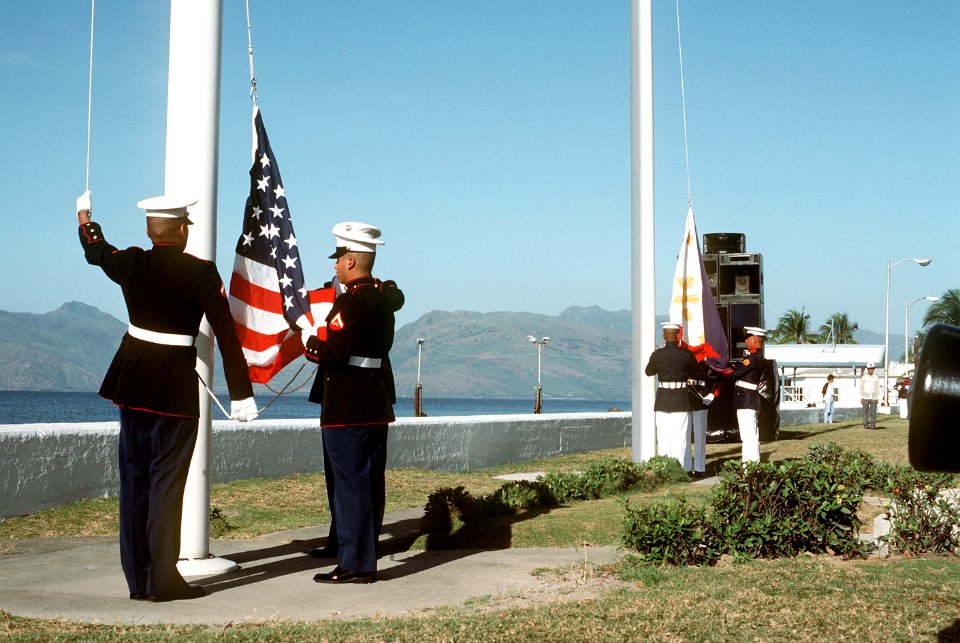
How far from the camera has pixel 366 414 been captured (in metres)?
6.05

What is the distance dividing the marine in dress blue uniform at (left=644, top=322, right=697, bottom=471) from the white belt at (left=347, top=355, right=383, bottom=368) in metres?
7.02

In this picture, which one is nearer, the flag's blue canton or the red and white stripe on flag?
the red and white stripe on flag

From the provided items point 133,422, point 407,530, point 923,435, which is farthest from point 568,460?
point 923,435

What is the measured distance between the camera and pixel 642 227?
12.6 m

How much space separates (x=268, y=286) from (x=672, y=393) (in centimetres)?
732

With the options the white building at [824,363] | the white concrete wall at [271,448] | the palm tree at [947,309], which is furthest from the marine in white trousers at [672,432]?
the palm tree at [947,309]

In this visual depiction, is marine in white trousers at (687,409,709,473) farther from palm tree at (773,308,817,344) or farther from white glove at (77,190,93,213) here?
palm tree at (773,308,817,344)

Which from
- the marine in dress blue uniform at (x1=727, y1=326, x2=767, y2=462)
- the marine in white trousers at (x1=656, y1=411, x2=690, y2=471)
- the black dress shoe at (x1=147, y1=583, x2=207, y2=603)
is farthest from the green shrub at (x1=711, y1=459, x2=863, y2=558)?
the marine in dress blue uniform at (x1=727, y1=326, x2=767, y2=462)

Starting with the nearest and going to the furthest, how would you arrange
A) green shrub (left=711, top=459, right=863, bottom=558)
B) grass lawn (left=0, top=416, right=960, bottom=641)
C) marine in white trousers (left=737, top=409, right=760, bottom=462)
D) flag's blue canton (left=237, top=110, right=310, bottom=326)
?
grass lawn (left=0, top=416, right=960, bottom=641), green shrub (left=711, top=459, right=863, bottom=558), flag's blue canton (left=237, top=110, right=310, bottom=326), marine in white trousers (left=737, top=409, right=760, bottom=462)

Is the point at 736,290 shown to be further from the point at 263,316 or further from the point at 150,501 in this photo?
the point at 150,501

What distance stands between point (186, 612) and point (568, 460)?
11.9 metres

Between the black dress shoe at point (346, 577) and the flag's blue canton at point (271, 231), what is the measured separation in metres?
1.59

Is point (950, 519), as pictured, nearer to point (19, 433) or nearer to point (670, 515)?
point (670, 515)

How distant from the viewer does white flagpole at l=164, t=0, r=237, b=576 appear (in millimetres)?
6145
